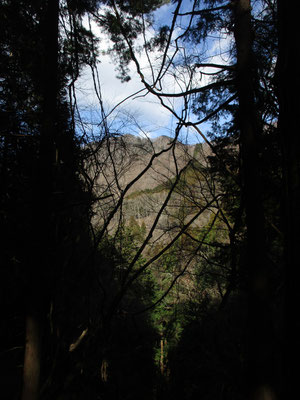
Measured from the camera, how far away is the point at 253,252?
1.59 m

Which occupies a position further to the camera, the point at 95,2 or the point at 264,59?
the point at 95,2

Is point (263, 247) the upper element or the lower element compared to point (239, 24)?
lower

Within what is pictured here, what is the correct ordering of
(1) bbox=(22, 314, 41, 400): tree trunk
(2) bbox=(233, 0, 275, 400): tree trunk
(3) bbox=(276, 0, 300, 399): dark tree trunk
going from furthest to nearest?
(1) bbox=(22, 314, 41, 400): tree trunk → (2) bbox=(233, 0, 275, 400): tree trunk → (3) bbox=(276, 0, 300, 399): dark tree trunk

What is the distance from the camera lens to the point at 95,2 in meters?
3.28

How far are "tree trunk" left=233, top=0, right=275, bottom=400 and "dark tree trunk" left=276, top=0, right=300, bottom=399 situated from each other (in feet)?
0.84

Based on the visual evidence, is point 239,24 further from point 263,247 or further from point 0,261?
point 0,261

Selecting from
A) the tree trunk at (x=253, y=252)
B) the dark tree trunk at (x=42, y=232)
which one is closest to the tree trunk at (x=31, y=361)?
the dark tree trunk at (x=42, y=232)

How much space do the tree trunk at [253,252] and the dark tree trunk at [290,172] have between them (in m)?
0.26

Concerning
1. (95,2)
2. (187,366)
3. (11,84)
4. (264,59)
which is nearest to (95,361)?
(11,84)

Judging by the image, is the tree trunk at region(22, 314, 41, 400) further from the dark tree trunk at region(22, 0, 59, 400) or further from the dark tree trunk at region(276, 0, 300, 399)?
the dark tree trunk at region(276, 0, 300, 399)

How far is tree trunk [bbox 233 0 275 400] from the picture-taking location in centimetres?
134

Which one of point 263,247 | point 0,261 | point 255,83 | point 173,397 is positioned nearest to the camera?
point 263,247

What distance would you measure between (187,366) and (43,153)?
1204cm

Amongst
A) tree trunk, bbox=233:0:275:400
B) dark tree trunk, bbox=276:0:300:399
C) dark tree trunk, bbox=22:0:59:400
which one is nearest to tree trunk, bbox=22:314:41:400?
dark tree trunk, bbox=22:0:59:400
